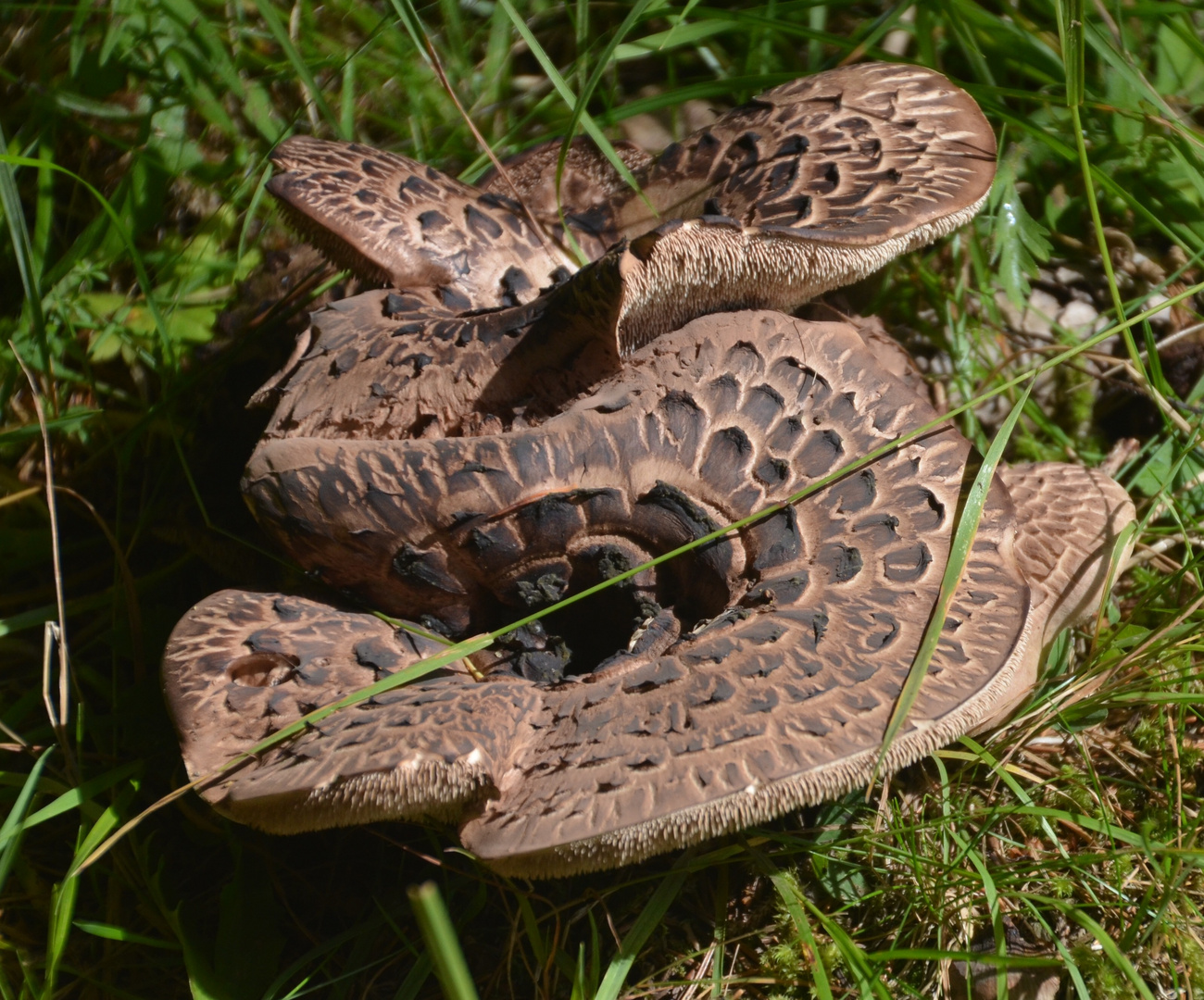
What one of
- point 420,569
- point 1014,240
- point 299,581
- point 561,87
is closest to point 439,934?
point 420,569

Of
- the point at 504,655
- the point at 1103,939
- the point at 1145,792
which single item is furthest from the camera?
the point at 1145,792

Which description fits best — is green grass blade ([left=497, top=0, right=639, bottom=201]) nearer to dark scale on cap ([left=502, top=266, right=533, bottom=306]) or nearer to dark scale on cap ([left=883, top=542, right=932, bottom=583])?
dark scale on cap ([left=502, top=266, right=533, bottom=306])

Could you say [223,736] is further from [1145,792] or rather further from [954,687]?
[1145,792]

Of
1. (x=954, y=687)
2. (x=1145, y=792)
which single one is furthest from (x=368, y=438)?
(x=1145, y=792)

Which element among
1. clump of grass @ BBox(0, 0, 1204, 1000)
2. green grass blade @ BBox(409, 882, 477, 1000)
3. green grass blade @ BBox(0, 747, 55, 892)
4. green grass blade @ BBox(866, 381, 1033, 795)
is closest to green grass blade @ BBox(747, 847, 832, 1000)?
clump of grass @ BBox(0, 0, 1204, 1000)

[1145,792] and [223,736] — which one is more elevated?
[223,736]

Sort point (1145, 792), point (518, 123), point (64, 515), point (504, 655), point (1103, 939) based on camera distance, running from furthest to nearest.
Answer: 1. point (518, 123)
2. point (64, 515)
3. point (1145, 792)
4. point (504, 655)
5. point (1103, 939)
